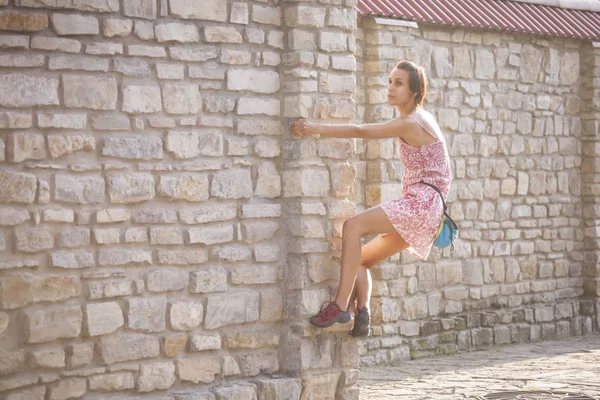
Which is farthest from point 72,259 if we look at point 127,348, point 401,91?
point 401,91

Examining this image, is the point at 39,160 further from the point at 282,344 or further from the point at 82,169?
the point at 282,344

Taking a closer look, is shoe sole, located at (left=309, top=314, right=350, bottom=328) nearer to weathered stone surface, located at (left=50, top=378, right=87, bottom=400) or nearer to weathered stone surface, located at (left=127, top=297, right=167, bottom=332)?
weathered stone surface, located at (left=127, top=297, right=167, bottom=332)

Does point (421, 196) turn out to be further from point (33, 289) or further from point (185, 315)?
point (33, 289)

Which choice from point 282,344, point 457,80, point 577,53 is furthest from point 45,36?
point 577,53

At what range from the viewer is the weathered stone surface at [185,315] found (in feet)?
22.4

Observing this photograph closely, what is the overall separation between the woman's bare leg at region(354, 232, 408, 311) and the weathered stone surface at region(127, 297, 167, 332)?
133 centimetres

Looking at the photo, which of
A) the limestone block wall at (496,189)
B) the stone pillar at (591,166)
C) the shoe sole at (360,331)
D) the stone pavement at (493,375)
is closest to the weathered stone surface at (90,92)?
the shoe sole at (360,331)

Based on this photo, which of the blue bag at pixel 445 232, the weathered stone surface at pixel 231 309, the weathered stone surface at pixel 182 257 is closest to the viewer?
the weathered stone surface at pixel 182 257

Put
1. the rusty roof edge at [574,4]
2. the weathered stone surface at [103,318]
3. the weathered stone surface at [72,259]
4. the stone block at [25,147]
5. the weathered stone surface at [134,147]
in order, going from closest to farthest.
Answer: the stone block at [25,147]
the weathered stone surface at [72,259]
the weathered stone surface at [103,318]
the weathered stone surface at [134,147]
the rusty roof edge at [574,4]

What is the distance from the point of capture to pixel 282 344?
24.0ft

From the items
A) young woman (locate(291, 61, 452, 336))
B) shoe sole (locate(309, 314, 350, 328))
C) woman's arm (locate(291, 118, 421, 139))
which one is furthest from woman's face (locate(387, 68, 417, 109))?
shoe sole (locate(309, 314, 350, 328))

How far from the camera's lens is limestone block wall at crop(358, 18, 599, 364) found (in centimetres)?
1031

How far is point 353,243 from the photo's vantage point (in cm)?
720

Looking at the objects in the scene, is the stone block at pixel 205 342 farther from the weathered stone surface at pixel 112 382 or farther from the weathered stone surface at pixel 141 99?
the weathered stone surface at pixel 141 99
